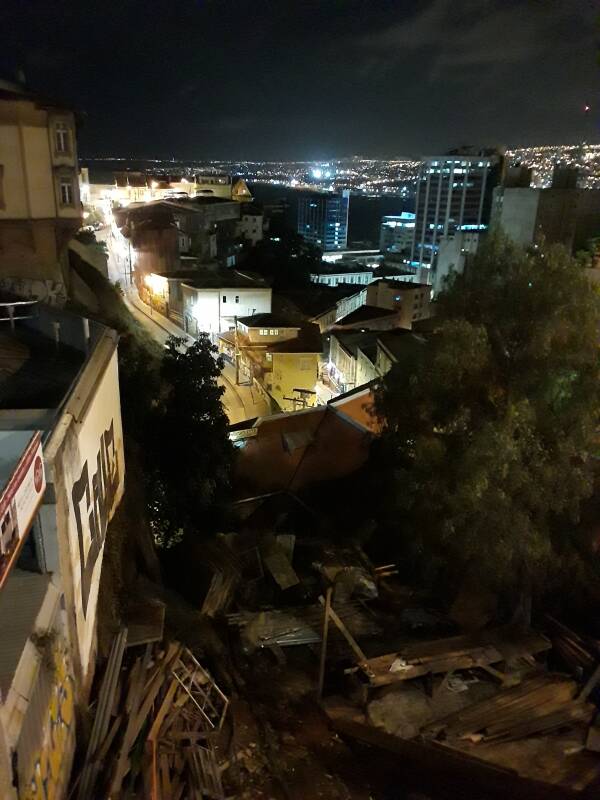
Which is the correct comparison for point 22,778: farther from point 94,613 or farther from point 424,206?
Result: point 424,206

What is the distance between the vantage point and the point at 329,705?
27.0ft

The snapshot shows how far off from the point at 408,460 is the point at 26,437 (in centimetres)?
646

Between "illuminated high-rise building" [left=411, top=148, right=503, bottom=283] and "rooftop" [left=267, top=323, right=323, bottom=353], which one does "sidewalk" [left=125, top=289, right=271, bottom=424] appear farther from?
"illuminated high-rise building" [left=411, top=148, right=503, bottom=283]

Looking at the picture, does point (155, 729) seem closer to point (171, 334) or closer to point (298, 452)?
point (298, 452)

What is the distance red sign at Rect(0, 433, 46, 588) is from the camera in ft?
13.1

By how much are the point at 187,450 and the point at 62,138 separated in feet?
30.5

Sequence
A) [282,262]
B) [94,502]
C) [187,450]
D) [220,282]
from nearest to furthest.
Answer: [94,502]
[187,450]
[220,282]
[282,262]

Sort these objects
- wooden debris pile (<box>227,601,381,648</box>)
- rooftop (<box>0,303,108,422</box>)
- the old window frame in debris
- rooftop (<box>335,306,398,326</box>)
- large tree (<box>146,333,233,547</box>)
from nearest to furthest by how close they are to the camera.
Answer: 1. rooftop (<box>0,303,108,422</box>)
2. wooden debris pile (<box>227,601,381,648</box>)
3. large tree (<box>146,333,233,547</box>)
4. the old window frame in debris
5. rooftop (<box>335,306,398,326</box>)

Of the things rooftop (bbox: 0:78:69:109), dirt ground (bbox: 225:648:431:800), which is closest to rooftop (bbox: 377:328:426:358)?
rooftop (bbox: 0:78:69:109)

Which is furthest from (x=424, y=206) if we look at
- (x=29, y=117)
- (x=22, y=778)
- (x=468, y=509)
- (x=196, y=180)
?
(x=22, y=778)

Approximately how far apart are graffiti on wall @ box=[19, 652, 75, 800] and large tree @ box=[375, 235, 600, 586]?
536 centimetres

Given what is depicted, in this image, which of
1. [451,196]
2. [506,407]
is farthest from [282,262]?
[451,196]

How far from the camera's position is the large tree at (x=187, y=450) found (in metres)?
10.7

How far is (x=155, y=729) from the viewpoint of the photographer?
6473mm
